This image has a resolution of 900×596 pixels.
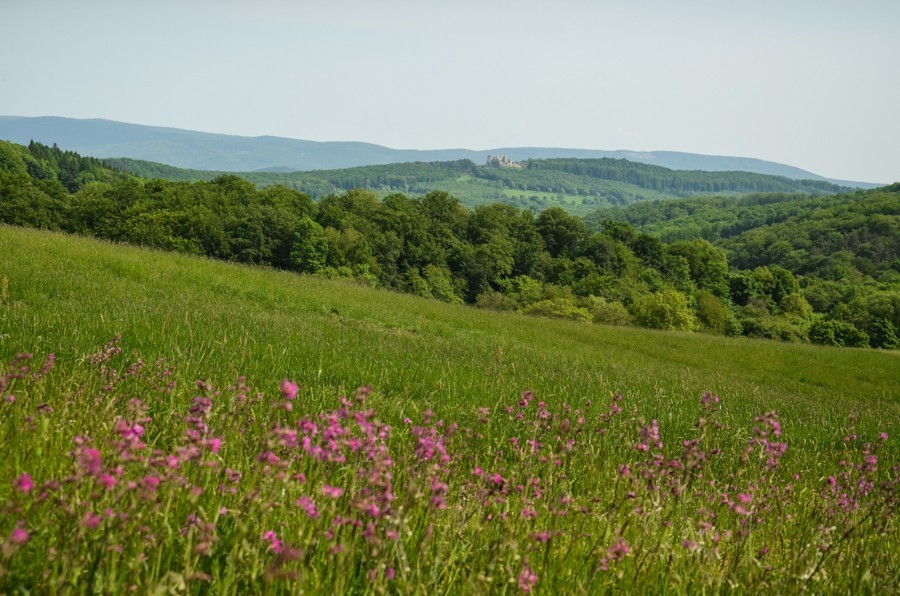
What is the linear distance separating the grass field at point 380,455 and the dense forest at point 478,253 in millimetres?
35367

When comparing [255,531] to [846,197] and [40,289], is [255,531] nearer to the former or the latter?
[40,289]

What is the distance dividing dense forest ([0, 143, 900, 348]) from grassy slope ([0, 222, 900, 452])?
2974 cm

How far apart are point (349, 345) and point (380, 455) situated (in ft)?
30.8

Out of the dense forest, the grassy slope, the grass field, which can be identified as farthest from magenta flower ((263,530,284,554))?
the dense forest

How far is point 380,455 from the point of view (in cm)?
213

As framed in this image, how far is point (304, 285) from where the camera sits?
70.9 ft

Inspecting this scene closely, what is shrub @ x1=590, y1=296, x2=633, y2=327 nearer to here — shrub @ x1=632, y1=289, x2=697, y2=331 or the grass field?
shrub @ x1=632, y1=289, x2=697, y2=331

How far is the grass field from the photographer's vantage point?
6.47ft

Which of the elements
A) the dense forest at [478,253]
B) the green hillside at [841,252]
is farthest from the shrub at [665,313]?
the green hillside at [841,252]

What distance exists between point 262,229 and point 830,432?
204ft

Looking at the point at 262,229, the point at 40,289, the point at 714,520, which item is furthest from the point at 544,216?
the point at 714,520

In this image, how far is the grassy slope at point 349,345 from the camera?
7.80 m

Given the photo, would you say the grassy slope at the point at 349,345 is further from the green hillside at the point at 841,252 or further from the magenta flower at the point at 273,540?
the green hillside at the point at 841,252

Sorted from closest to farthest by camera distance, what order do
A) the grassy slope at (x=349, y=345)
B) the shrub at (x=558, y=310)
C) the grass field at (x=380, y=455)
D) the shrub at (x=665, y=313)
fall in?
the grass field at (x=380, y=455) < the grassy slope at (x=349, y=345) < the shrub at (x=665, y=313) < the shrub at (x=558, y=310)
